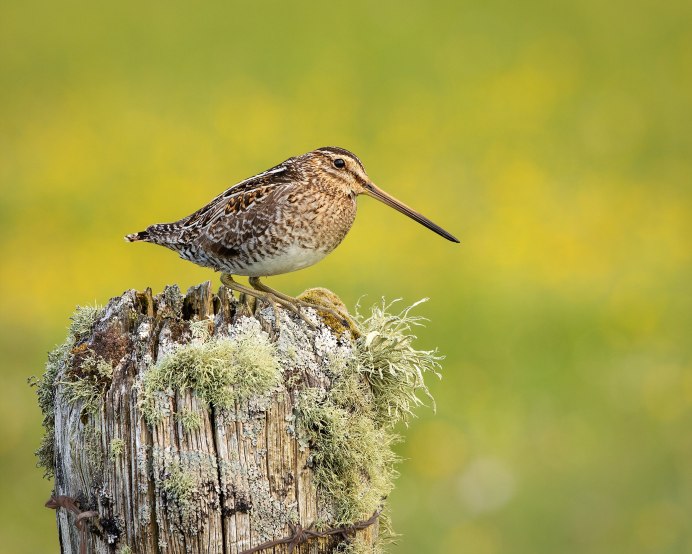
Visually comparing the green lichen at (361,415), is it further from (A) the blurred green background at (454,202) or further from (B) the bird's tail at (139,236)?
(A) the blurred green background at (454,202)

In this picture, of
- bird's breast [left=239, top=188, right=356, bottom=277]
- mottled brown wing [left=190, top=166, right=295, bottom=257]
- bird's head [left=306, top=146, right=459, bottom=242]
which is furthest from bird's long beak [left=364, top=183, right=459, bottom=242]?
mottled brown wing [left=190, top=166, right=295, bottom=257]

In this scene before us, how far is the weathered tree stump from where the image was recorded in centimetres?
384

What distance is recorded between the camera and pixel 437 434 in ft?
29.8

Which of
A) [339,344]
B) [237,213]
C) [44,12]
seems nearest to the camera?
[339,344]

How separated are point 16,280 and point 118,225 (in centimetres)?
126

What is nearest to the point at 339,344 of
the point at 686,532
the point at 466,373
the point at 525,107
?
the point at 686,532

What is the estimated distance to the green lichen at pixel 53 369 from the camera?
421cm

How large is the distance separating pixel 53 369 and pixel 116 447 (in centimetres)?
60

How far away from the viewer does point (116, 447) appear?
3840 mm

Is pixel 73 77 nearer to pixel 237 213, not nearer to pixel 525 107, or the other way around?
pixel 525 107

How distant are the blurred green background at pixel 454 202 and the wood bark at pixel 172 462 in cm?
379

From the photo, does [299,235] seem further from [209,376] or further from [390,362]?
[209,376]

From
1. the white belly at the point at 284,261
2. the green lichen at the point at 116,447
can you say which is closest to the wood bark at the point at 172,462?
the green lichen at the point at 116,447

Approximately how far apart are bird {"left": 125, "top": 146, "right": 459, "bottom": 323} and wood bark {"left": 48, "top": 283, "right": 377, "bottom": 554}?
1197mm
